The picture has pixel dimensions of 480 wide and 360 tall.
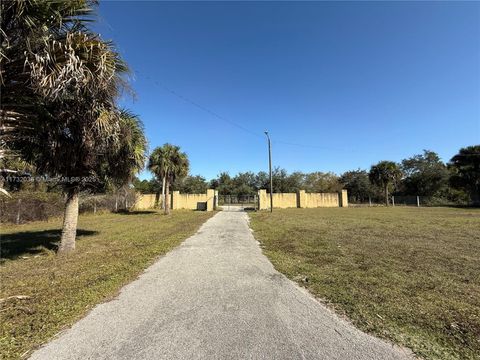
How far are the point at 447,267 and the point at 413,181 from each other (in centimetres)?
5659

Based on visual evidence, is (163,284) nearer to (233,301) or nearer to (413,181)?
(233,301)

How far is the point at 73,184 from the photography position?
28.9ft

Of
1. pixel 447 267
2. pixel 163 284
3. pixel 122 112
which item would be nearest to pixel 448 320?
pixel 447 267

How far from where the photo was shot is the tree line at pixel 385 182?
39.4 meters

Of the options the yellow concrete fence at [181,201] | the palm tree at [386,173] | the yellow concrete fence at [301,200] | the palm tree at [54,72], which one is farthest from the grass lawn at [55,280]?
the palm tree at [386,173]

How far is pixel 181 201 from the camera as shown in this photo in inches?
1336

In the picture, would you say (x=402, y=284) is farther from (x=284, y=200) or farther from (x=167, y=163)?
(x=284, y=200)

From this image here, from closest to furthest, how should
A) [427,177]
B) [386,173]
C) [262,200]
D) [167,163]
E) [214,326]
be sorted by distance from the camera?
[214,326] < [167,163] < [262,200] < [386,173] < [427,177]

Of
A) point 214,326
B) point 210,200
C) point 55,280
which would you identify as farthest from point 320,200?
point 214,326

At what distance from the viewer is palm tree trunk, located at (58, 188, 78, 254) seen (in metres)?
8.52

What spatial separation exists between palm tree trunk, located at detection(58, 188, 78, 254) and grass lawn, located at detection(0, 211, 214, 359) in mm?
319

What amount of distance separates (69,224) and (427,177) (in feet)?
193

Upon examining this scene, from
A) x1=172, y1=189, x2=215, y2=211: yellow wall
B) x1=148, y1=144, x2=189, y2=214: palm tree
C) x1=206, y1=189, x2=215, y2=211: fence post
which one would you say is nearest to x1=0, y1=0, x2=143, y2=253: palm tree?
x1=148, y1=144, x2=189, y2=214: palm tree

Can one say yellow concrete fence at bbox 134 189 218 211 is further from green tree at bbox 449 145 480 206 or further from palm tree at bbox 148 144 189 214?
green tree at bbox 449 145 480 206
